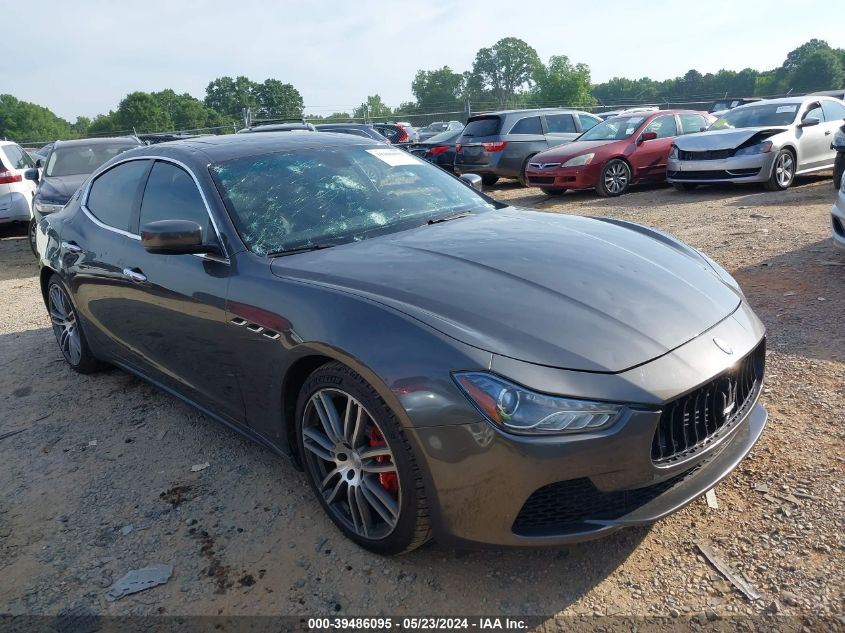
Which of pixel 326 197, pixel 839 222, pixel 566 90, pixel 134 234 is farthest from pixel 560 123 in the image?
pixel 566 90

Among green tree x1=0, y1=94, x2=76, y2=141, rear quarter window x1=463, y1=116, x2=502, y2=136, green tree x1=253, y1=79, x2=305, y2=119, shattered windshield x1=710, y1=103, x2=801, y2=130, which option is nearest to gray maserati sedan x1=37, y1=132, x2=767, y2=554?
shattered windshield x1=710, y1=103, x2=801, y2=130

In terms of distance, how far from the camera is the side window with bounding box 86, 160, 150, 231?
3680 millimetres

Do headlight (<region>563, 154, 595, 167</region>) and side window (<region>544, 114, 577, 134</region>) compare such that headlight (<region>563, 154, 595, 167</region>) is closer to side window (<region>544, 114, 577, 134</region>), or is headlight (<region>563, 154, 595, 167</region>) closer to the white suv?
side window (<region>544, 114, 577, 134</region>)

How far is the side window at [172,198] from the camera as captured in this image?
3084 mm

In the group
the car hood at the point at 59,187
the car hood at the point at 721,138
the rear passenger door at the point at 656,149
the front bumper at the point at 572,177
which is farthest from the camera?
the rear passenger door at the point at 656,149

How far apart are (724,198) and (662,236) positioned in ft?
24.3

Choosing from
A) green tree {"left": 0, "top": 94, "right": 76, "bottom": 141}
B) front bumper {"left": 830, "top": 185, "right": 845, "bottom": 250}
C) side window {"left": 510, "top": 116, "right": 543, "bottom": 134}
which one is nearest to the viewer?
front bumper {"left": 830, "top": 185, "right": 845, "bottom": 250}

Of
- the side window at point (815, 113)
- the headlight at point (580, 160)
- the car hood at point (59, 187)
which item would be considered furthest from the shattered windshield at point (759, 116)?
the car hood at point (59, 187)

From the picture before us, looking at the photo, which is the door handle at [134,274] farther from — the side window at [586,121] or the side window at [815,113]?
the side window at [586,121]

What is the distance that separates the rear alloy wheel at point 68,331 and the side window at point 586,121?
36.7 ft

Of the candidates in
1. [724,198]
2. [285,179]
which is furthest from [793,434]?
[724,198]

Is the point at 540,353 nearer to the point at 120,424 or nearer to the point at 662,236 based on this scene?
the point at 662,236

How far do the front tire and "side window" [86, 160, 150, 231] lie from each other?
6.25 feet

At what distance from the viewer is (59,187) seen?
8.56m
